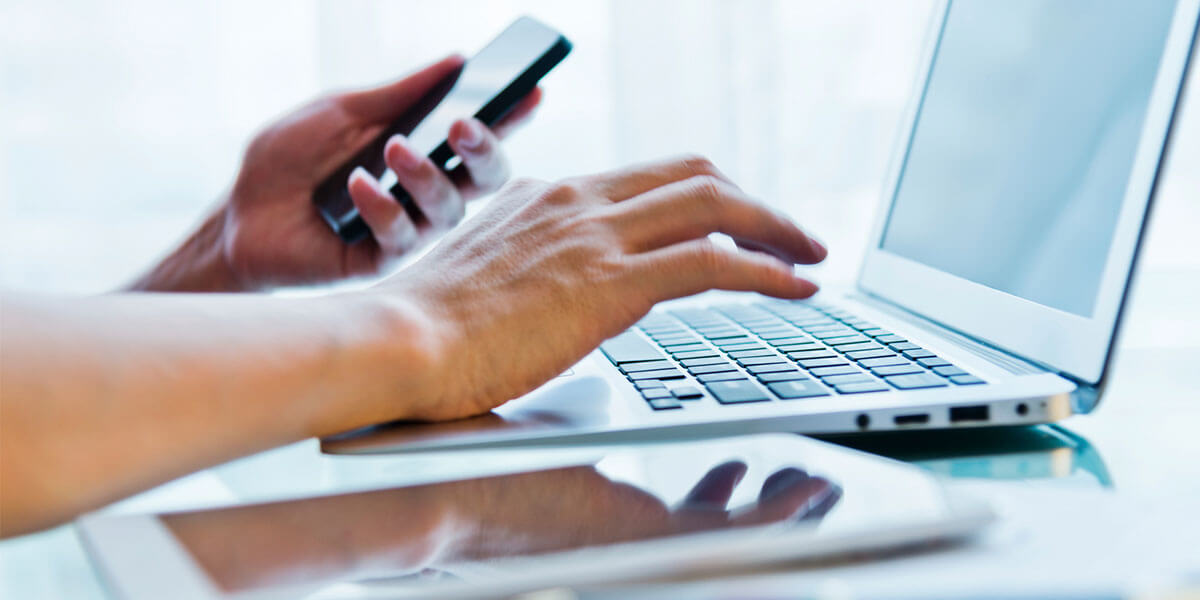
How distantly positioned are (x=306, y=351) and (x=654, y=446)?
0.45 ft

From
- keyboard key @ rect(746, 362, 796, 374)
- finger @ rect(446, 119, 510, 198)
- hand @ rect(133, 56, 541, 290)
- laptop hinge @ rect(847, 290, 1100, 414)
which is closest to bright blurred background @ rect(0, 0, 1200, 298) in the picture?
hand @ rect(133, 56, 541, 290)

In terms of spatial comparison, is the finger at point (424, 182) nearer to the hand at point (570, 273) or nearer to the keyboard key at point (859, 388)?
the hand at point (570, 273)

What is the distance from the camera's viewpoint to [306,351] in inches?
15.1

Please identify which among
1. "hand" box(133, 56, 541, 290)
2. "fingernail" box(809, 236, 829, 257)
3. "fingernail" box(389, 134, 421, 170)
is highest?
"fingernail" box(809, 236, 829, 257)

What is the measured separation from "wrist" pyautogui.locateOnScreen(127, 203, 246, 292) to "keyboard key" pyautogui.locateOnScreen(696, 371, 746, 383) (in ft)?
1.84

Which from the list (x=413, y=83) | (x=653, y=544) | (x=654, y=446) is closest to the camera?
(x=653, y=544)

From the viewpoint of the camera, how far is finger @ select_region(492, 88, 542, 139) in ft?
2.59

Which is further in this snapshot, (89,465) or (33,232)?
(33,232)

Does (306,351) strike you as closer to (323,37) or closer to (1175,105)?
(1175,105)

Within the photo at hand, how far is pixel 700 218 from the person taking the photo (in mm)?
486

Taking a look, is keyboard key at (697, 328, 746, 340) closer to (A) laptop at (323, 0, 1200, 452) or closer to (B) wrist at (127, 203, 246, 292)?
(A) laptop at (323, 0, 1200, 452)

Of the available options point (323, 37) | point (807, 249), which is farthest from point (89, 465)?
point (323, 37)

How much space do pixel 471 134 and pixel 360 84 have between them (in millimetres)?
831

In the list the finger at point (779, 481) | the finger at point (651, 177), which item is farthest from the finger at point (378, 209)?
the finger at point (779, 481)
